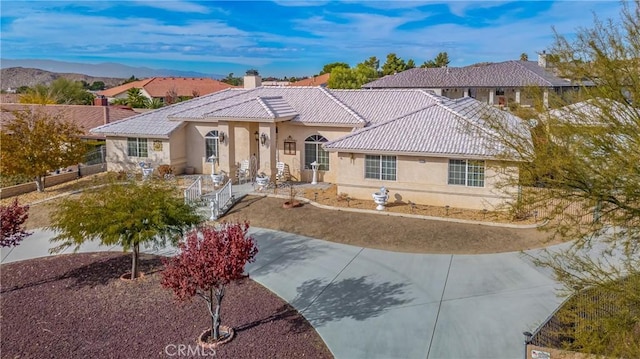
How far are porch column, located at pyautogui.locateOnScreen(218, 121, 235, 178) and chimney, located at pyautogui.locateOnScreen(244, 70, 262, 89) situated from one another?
844cm

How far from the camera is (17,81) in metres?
189

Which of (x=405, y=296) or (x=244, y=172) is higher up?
(x=244, y=172)

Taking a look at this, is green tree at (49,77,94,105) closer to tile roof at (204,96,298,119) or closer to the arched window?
the arched window

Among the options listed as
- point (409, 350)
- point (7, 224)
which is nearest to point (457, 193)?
point (409, 350)

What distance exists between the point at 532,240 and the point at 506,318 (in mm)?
7051

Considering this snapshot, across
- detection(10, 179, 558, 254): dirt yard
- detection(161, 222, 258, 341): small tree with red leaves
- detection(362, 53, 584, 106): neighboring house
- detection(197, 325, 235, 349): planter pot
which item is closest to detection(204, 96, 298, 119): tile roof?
detection(10, 179, 558, 254): dirt yard

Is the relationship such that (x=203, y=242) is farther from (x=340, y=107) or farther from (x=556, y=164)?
(x=340, y=107)

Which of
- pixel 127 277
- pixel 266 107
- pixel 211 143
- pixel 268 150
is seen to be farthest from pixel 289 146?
pixel 127 277

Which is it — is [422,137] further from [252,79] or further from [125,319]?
[252,79]

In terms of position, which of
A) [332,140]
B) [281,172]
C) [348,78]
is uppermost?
[348,78]

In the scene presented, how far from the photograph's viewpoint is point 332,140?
2711 centimetres

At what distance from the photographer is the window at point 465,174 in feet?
72.2

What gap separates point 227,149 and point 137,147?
6767 mm

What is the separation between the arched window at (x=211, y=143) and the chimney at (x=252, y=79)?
727 cm
